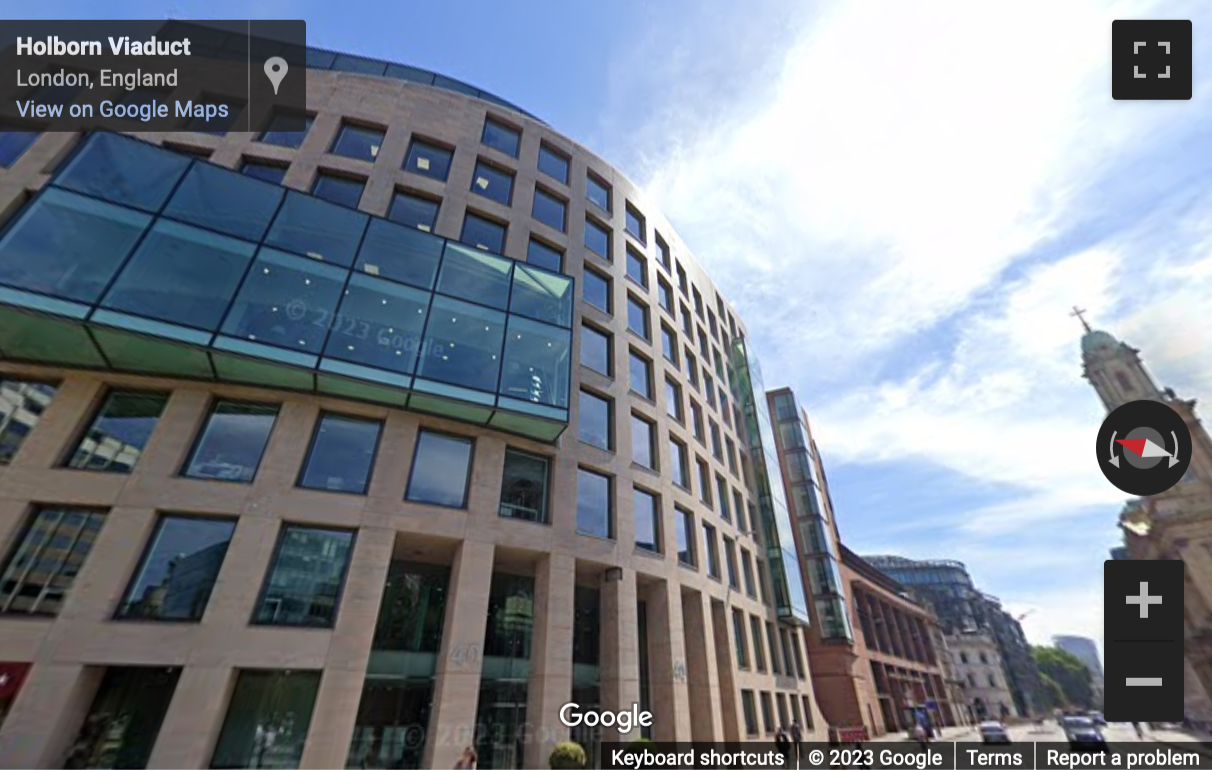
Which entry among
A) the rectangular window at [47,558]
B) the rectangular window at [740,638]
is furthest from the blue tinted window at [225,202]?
the rectangular window at [740,638]

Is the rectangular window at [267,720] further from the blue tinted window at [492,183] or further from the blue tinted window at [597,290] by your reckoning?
the blue tinted window at [492,183]

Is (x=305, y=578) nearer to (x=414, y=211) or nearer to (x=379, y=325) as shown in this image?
(x=379, y=325)

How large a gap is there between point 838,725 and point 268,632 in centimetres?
3889

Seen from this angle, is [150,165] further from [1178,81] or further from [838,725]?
[838,725]

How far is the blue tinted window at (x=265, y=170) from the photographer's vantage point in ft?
68.7

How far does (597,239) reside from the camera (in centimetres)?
2870

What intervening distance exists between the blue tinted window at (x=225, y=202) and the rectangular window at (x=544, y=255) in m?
10.5

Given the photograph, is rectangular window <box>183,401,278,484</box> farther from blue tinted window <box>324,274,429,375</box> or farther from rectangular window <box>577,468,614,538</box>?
rectangular window <box>577,468,614,538</box>

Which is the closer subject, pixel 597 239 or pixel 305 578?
pixel 305 578

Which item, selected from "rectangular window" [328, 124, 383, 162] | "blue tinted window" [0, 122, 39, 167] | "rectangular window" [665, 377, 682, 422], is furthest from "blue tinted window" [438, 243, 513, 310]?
"blue tinted window" [0, 122, 39, 167]

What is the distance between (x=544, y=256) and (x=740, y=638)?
23041 mm

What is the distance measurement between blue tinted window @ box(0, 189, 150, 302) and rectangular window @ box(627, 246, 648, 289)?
72.0ft

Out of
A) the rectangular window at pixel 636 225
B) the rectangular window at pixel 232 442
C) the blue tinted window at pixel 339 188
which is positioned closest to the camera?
the rectangular window at pixel 232 442

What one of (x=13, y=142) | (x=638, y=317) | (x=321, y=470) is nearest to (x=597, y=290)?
(x=638, y=317)
